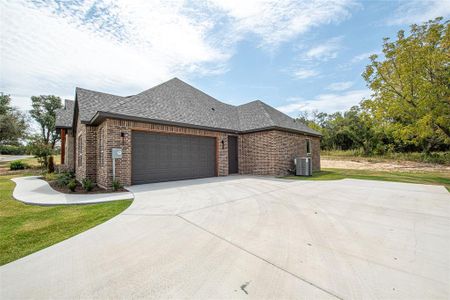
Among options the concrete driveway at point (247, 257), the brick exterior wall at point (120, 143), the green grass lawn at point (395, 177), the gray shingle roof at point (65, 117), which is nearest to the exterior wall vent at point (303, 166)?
the green grass lawn at point (395, 177)

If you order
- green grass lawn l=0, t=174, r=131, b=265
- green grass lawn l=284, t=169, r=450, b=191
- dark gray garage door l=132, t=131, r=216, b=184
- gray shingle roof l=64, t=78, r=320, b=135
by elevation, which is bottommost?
green grass lawn l=284, t=169, r=450, b=191

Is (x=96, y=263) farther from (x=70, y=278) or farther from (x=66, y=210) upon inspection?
(x=66, y=210)

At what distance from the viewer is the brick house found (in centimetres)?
792

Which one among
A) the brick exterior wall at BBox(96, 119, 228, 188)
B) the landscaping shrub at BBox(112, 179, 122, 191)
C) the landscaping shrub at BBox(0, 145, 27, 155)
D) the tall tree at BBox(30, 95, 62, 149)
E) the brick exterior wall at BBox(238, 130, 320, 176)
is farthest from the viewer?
the landscaping shrub at BBox(0, 145, 27, 155)

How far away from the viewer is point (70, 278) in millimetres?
2094

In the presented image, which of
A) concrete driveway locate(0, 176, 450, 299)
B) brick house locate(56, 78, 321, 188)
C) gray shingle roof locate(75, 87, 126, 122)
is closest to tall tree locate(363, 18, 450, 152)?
brick house locate(56, 78, 321, 188)

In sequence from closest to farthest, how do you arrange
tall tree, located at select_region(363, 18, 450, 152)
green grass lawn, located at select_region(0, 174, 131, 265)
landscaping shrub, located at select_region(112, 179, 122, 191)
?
green grass lawn, located at select_region(0, 174, 131, 265) → landscaping shrub, located at select_region(112, 179, 122, 191) → tall tree, located at select_region(363, 18, 450, 152)

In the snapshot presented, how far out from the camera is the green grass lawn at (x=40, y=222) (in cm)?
293

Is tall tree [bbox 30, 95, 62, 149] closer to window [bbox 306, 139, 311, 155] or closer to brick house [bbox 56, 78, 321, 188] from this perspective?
brick house [bbox 56, 78, 321, 188]

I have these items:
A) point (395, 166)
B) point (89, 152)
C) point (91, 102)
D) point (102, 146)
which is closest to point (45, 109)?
point (91, 102)

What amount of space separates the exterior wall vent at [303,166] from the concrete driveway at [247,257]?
7003mm

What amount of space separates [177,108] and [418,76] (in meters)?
14.1

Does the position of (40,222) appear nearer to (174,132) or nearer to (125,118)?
(125,118)

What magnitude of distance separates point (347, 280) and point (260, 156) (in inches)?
383
